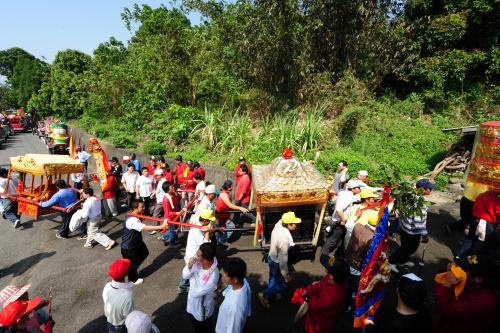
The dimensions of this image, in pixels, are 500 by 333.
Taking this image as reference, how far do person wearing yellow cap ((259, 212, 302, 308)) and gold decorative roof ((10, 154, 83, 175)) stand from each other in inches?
244

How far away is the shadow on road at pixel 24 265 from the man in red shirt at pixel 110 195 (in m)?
2.02

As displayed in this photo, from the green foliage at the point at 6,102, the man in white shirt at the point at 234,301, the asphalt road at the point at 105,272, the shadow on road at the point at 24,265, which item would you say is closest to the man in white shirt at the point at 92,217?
the asphalt road at the point at 105,272

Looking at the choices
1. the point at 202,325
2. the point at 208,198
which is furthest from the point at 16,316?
the point at 208,198

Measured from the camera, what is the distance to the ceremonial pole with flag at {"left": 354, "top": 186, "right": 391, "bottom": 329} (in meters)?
3.22

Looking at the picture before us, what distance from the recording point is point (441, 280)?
335cm

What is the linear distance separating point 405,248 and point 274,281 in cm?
254

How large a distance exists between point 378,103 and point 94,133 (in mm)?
15433

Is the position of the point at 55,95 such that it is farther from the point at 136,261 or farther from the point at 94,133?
the point at 136,261

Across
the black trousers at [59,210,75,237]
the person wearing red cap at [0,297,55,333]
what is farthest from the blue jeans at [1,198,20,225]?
the person wearing red cap at [0,297,55,333]

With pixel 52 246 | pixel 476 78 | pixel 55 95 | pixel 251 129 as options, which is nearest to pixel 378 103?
pixel 476 78

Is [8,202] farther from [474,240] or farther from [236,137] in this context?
[474,240]

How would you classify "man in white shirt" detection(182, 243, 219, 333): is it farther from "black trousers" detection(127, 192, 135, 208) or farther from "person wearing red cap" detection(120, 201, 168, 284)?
"black trousers" detection(127, 192, 135, 208)

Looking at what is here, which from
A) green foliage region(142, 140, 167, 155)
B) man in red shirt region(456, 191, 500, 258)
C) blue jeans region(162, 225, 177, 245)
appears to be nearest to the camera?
man in red shirt region(456, 191, 500, 258)

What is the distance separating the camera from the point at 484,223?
17.0 feet
